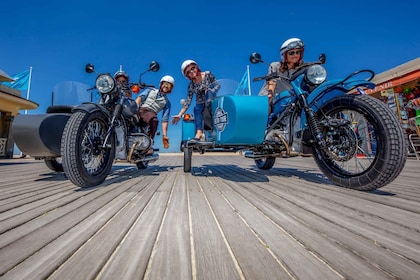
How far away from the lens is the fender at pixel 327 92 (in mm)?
2040

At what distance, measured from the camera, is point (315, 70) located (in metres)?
2.22

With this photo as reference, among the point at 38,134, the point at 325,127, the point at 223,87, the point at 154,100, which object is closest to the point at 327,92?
the point at 325,127

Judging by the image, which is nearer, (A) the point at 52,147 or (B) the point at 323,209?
(B) the point at 323,209

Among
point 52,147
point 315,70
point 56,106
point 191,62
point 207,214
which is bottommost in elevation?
point 207,214

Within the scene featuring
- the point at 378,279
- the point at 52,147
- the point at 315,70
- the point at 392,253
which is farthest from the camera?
the point at 52,147

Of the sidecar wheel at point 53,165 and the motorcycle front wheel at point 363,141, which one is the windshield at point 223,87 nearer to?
the motorcycle front wheel at point 363,141

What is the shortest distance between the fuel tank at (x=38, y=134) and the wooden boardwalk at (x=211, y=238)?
1023mm

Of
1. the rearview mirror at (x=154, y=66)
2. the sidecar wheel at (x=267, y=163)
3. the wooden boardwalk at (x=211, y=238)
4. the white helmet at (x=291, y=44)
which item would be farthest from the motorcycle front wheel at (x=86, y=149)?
the white helmet at (x=291, y=44)

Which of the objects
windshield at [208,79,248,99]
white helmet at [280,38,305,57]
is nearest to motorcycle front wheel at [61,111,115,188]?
windshield at [208,79,248,99]

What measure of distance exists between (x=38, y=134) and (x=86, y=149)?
70cm

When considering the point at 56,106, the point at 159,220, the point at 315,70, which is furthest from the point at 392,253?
the point at 56,106

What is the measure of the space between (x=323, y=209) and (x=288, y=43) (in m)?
2.50

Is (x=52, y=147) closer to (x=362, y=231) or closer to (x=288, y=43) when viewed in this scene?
(x=362, y=231)

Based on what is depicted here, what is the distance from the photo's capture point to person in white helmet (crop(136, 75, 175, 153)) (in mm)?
3672
